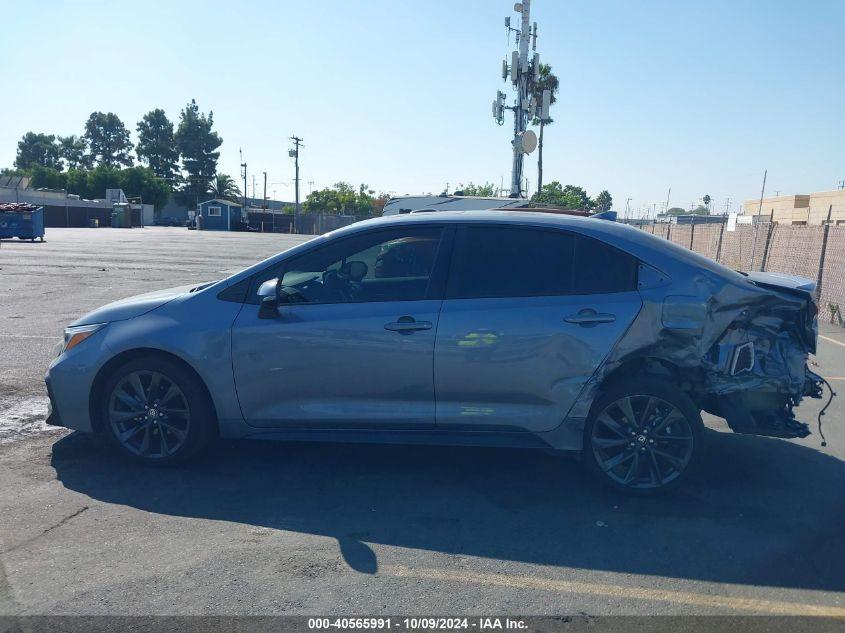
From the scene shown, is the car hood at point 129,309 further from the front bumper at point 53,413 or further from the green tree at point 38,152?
the green tree at point 38,152

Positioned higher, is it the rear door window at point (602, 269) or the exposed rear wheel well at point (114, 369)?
the rear door window at point (602, 269)

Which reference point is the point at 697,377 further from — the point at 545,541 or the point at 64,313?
the point at 64,313

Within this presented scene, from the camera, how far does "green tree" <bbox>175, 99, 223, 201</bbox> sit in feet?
358

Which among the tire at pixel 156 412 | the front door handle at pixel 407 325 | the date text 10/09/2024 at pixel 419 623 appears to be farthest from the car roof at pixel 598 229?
the date text 10/09/2024 at pixel 419 623

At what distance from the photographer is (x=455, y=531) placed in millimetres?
4246

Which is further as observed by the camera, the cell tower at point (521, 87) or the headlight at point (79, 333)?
the cell tower at point (521, 87)

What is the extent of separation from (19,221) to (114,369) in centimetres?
3483

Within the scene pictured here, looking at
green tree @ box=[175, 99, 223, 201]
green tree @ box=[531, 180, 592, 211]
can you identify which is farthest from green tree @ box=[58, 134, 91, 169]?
green tree @ box=[531, 180, 592, 211]

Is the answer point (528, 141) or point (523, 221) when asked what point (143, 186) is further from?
point (523, 221)

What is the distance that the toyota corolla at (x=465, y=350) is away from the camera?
473 cm

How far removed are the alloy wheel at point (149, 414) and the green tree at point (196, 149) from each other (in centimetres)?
10945

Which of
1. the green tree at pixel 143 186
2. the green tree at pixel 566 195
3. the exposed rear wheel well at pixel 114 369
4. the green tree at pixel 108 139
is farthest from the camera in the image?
the green tree at pixel 108 139

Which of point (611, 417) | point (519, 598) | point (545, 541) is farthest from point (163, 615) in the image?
point (611, 417)

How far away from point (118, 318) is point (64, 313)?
7.96 metres
